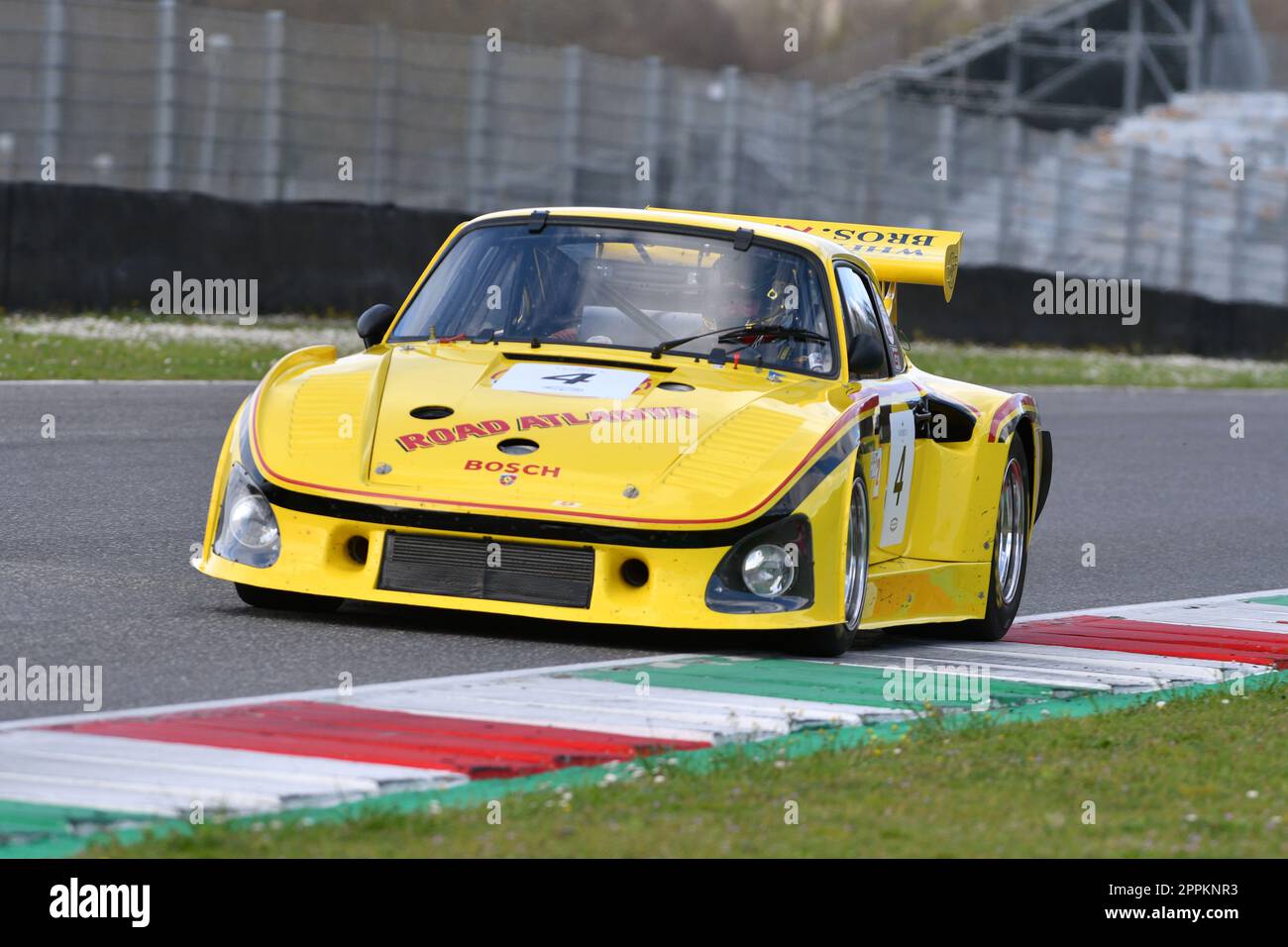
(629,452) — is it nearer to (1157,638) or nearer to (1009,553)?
(1009,553)

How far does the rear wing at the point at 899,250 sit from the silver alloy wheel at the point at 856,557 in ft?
7.50

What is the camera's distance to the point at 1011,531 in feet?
29.0

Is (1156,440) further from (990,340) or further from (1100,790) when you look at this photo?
(1100,790)

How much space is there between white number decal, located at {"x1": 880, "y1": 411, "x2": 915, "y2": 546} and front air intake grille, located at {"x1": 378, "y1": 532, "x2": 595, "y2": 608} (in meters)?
1.35

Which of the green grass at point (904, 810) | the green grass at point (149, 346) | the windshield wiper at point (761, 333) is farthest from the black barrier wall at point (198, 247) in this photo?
the green grass at point (904, 810)

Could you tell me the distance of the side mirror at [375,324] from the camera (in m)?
8.16

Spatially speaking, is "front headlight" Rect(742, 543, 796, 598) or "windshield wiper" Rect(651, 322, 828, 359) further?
"windshield wiper" Rect(651, 322, 828, 359)

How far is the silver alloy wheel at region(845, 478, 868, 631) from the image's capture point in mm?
7312

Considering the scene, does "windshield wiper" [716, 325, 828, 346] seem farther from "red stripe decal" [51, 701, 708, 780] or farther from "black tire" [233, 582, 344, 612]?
"red stripe decal" [51, 701, 708, 780]

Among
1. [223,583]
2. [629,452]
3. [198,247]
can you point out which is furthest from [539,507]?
[198,247]

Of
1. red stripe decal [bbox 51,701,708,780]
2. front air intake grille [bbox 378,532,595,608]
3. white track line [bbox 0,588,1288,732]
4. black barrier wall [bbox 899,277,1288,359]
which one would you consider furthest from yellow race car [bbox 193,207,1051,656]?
black barrier wall [bbox 899,277,1288,359]

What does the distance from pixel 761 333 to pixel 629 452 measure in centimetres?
109

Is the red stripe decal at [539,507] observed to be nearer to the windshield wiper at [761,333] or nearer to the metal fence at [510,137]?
the windshield wiper at [761,333]

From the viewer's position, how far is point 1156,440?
1889 centimetres
